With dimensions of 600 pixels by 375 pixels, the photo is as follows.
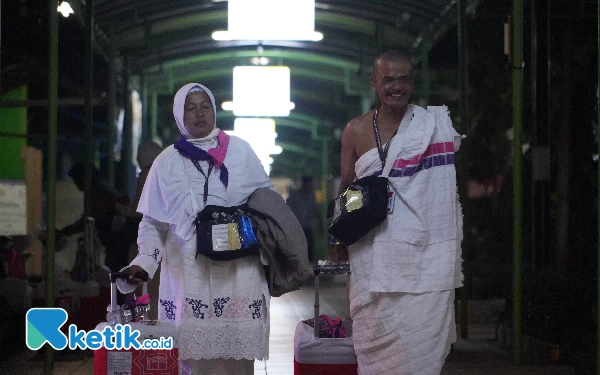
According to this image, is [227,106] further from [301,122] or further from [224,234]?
[224,234]

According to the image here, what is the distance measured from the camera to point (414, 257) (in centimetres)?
546

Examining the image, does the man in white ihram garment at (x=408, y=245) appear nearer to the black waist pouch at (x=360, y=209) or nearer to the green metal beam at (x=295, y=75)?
the black waist pouch at (x=360, y=209)

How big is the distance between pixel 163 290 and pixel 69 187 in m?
5.71

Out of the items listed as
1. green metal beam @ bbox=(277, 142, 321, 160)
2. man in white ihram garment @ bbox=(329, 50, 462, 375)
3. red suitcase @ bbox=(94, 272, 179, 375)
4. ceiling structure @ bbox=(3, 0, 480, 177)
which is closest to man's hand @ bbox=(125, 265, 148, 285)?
red suitcase @ bbox=(94, 272, 179, 375)

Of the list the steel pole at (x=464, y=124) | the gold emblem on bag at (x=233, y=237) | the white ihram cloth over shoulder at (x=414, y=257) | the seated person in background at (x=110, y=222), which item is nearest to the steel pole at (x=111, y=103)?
the seated person in background at (x=110, y=222)

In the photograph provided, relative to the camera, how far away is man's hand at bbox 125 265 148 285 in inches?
216

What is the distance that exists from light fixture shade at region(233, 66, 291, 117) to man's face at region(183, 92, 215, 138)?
509 inches

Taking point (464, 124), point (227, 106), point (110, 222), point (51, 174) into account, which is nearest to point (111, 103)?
point (110, 222)

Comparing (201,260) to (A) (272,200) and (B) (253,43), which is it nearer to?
(A) (272,200)

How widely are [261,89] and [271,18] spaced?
6675 millimetres

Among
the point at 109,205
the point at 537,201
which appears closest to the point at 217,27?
the point at 109,205

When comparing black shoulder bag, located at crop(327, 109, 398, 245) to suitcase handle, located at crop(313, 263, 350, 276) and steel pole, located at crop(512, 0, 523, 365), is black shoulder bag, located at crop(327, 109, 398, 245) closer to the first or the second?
suitcase handle, located at crop(313, 263, 350, 276)

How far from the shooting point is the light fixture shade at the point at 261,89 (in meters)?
18.9

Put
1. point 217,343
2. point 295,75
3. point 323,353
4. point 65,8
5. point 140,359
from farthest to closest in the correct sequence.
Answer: point 295,75 → point 65,8 → point 323,353 → point 217,343 → point 140,359
